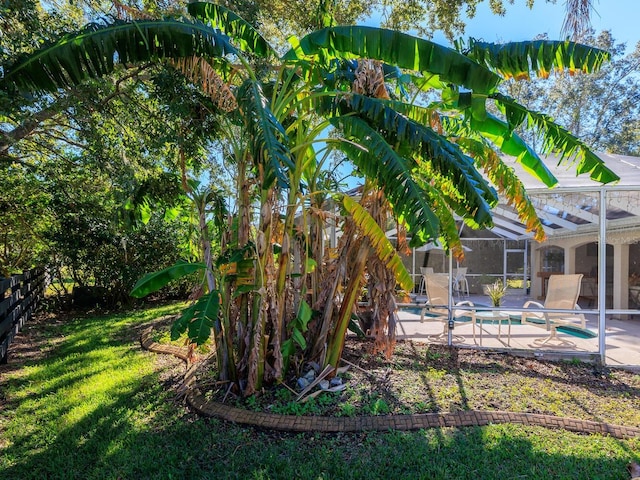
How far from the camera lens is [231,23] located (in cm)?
475

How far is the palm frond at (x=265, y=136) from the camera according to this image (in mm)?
3207

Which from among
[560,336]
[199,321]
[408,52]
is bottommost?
[560,336]

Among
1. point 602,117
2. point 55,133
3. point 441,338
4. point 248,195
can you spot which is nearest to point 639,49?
point 602,117

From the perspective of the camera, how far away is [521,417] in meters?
4.48

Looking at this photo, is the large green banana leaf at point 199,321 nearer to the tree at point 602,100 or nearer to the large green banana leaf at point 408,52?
the large green banana leaf at point 408,52

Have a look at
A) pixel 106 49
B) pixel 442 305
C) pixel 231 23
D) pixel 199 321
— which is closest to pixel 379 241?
pixel 199 321

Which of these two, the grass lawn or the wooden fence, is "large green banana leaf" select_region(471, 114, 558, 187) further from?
the wooden fence

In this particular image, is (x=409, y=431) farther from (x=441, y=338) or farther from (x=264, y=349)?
(x=441, y=338)

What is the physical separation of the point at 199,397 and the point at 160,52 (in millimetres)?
3997

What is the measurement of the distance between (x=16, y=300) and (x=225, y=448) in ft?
19.0

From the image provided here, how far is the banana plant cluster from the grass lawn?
101 cm

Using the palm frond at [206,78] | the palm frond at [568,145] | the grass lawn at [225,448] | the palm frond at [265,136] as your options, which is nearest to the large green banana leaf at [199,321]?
the grass lawn at [225,448]

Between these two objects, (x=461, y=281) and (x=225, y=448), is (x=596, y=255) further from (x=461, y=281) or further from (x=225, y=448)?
(x=225, y=448)

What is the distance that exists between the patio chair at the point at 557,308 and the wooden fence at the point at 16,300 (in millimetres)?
9011
